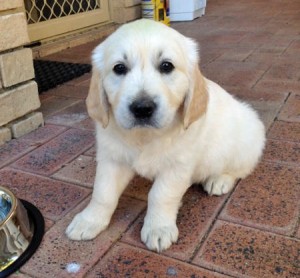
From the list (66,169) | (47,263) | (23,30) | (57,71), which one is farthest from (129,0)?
(47,263)

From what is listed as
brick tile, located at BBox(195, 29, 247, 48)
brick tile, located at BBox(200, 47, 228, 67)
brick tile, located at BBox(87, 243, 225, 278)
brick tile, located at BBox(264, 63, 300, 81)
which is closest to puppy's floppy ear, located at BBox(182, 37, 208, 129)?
brick tile, located at BBox(87, 243, 225, 278)

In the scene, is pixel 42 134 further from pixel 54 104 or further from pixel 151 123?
pixel 151 123

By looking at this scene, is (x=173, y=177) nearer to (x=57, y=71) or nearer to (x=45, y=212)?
(x=45, y=212)

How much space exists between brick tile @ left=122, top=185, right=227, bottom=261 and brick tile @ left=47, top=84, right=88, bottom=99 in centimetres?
197

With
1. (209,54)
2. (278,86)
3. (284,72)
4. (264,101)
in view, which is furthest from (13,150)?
(209,54)

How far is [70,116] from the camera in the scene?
3494 millimetres

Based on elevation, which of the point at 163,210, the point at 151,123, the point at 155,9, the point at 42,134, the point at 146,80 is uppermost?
the point at 146,80

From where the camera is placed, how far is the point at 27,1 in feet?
16.6

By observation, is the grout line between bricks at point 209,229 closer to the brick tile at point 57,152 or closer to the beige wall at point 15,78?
the brick tile at point 57,152

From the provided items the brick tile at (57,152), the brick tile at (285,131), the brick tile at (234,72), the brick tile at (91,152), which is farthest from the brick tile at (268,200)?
the brick tile at (234,72)

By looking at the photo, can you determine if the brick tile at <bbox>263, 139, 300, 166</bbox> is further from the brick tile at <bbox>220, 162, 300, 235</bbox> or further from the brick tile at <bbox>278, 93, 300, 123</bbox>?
the brick tile at <bbox>278, 93, 300, 123</bbox>

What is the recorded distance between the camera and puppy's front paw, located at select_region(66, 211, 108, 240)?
1.96m

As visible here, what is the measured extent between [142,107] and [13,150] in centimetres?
162

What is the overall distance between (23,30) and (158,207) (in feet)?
5.92
